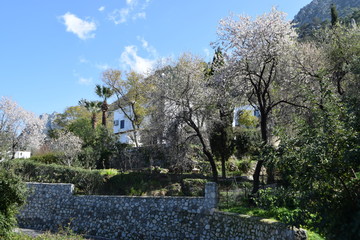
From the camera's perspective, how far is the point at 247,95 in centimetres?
1848

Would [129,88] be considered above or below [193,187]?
above

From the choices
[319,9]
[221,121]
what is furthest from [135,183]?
[319,9]

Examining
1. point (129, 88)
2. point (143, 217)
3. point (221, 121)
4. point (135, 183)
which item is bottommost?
point (143, 217)

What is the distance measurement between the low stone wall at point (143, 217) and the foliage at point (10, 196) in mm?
1189

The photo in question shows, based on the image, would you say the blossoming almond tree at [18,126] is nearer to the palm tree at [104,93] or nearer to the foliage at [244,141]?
the palm tree at [104,93]

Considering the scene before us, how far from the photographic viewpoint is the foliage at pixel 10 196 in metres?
13.2

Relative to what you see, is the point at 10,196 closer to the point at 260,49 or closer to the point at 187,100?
the point at 187,100

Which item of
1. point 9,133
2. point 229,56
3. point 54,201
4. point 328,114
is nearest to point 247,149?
point 229,56

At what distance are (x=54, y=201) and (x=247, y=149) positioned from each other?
1480cm

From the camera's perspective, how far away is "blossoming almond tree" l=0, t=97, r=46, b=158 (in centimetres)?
3278

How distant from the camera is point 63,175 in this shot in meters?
23.0

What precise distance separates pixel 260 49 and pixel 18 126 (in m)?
27.8

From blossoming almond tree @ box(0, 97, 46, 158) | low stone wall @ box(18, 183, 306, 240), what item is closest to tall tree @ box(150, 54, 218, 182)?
low stone wall @ box(18, 183, 306, 240)

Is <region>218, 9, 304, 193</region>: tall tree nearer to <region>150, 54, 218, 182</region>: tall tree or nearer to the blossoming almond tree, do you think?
<region>150, 54, 218, 182</region>: tall tree
